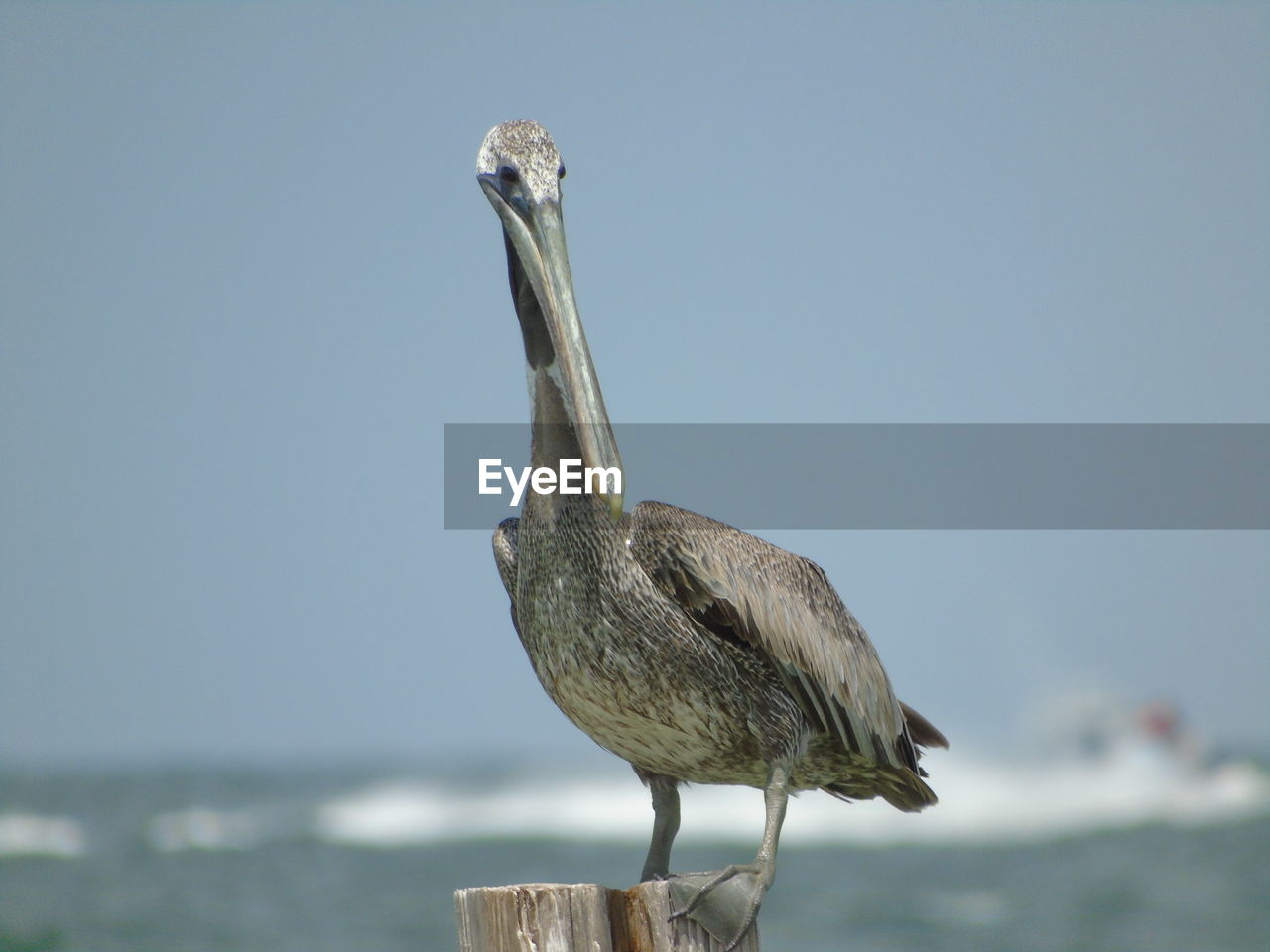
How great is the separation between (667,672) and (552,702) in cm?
37

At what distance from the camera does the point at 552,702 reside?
366 centimetres

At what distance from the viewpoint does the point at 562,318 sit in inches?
136

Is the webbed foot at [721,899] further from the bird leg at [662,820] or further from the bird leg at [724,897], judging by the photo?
the bird leg at [662,820]

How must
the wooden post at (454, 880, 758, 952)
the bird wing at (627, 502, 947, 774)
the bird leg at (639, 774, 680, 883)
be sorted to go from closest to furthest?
the wooden post at (454, 880, 758, 952), the bird wing at (627, 502, 947, 774), the bird leg at (639, 774, 680, 883)

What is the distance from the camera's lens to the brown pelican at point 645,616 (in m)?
3.41

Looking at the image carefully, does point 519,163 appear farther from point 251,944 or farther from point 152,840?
point 152,840

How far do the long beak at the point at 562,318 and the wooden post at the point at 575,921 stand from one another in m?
0.86

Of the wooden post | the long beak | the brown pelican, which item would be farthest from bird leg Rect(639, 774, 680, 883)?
the long beak

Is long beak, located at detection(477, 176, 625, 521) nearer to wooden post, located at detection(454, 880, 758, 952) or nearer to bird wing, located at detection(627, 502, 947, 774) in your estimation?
bird wing, located at detection(627, 502, 947, 774)

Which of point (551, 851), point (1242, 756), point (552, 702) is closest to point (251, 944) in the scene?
point (551, 851)

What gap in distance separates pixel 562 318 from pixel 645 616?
727mm

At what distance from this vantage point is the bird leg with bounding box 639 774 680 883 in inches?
150

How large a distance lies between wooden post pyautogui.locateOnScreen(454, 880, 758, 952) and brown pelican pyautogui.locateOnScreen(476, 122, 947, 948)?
57mm

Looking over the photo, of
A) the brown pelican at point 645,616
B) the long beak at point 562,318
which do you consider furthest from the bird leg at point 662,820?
the long beak at point 562,318
